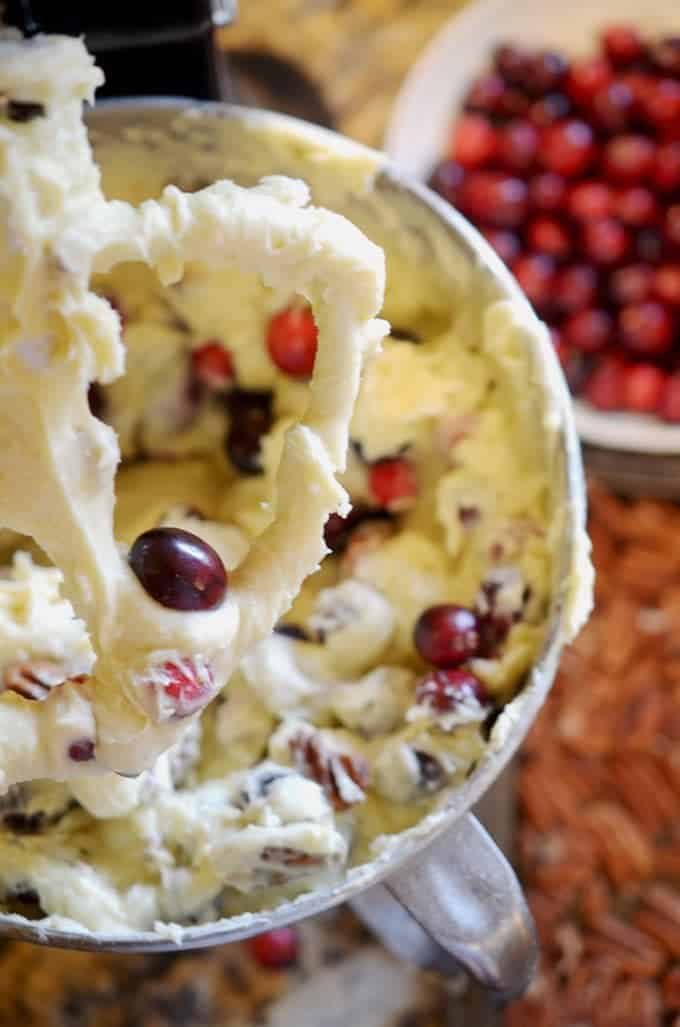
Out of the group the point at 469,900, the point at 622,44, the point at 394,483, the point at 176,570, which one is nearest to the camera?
the point at 176,570

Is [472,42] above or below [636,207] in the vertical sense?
above

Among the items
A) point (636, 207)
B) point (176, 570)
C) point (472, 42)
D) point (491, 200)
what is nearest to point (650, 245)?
point (636, 207)

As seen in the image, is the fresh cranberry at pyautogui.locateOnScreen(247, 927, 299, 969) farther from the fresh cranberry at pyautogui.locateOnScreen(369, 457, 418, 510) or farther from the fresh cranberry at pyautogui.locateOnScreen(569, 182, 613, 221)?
the fresh cranberry at pyautogui.locateOnScreen(569, 182, 613, 221)

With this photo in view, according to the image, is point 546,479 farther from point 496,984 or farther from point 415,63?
point 415,63

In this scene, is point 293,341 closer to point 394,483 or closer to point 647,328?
point 394,483

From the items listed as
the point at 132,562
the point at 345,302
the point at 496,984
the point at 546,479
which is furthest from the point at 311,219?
the point at 496,984

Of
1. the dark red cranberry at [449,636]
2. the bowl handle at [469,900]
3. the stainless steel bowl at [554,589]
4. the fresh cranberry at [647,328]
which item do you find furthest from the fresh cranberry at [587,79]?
the bowl handle at [469,900]
